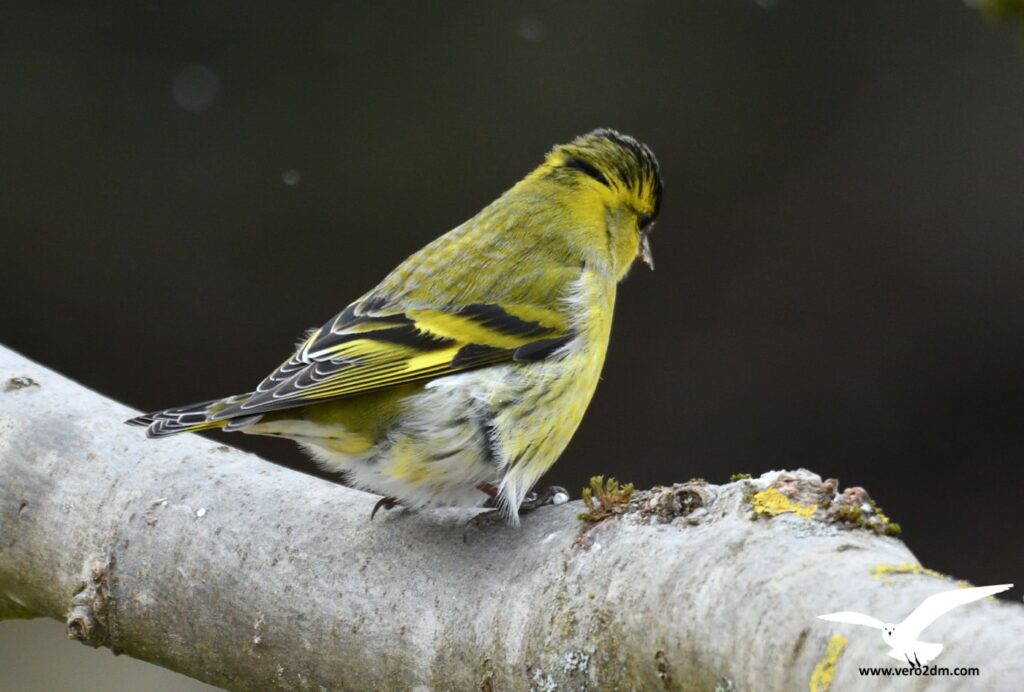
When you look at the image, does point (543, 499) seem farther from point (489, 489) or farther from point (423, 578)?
point (423, 578)

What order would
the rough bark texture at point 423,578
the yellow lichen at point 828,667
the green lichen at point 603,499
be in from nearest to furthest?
the yellow lichen at point 828,667, the rough bark texture at point 423,578, the green lichen at point 603,499

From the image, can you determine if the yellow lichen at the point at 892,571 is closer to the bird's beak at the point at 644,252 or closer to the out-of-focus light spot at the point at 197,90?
the bird's beak at the point at 644,252

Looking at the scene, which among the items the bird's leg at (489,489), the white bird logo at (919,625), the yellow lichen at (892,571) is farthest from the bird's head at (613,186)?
the white bird logo at (919,625)

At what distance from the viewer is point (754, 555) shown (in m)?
1.76

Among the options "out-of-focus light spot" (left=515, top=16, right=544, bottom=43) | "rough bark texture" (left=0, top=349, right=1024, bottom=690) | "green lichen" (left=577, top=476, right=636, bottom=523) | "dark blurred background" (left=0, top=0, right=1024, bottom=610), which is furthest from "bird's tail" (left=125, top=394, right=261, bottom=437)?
"out-of-focus light spot" (left=515, top=16, right=544, bottom=43)

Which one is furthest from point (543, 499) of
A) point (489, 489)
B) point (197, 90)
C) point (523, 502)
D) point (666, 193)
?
point (197, 90)

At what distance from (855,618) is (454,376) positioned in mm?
1469

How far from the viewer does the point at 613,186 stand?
3.62m

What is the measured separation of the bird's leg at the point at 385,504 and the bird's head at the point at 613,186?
3.82ft

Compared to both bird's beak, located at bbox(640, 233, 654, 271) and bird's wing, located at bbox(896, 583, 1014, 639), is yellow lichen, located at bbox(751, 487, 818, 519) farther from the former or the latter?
bird's beak, located at bbox(640, 233, 654, 271)

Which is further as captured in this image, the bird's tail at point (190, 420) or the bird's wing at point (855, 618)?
the bird's tail at point (190, 420)

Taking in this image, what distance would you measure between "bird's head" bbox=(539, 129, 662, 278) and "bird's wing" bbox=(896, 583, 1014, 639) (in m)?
2.14

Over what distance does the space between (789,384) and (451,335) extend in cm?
247

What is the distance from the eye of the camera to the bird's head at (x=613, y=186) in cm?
355
